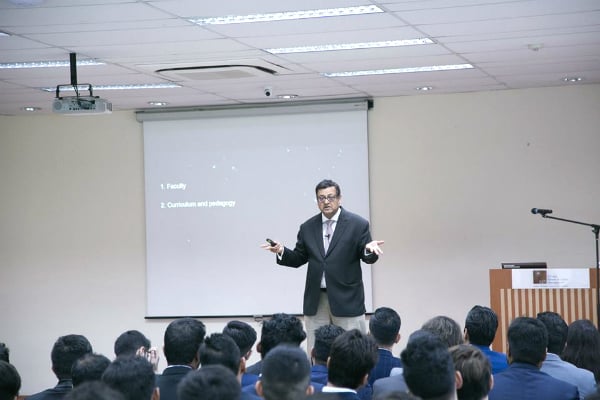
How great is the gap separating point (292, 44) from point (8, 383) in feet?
11.7

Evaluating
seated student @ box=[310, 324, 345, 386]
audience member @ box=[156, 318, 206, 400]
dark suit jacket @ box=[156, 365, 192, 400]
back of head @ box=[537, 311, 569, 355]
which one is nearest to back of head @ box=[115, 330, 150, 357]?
audience member @ box=[156, 318, 206, 400]

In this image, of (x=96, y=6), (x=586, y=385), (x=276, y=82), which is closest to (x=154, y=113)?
(x=276, y=82)

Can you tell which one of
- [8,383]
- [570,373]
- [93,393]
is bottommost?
[570,373]

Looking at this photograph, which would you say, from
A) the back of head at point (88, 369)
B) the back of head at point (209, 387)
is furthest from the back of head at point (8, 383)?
the back of head at point (209, 387)

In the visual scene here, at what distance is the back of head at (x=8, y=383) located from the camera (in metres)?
3.77

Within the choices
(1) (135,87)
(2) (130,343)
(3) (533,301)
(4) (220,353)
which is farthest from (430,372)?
(1) (135,87)

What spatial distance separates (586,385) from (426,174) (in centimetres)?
499

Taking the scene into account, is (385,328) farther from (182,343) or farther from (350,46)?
(350,46)

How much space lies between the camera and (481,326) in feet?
16.2

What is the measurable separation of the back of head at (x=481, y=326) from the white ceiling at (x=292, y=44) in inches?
72.5

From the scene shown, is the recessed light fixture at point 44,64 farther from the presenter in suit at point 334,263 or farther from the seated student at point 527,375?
the seated student at point 527,375

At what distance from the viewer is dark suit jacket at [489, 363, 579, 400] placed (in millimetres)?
3879

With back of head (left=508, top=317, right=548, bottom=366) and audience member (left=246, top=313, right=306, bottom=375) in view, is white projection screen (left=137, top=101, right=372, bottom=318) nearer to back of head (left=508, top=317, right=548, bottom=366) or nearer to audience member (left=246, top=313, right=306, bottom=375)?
audience member (left=246, top=313, right=306, bottom=375)

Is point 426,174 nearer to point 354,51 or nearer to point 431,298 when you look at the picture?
point 431,298
